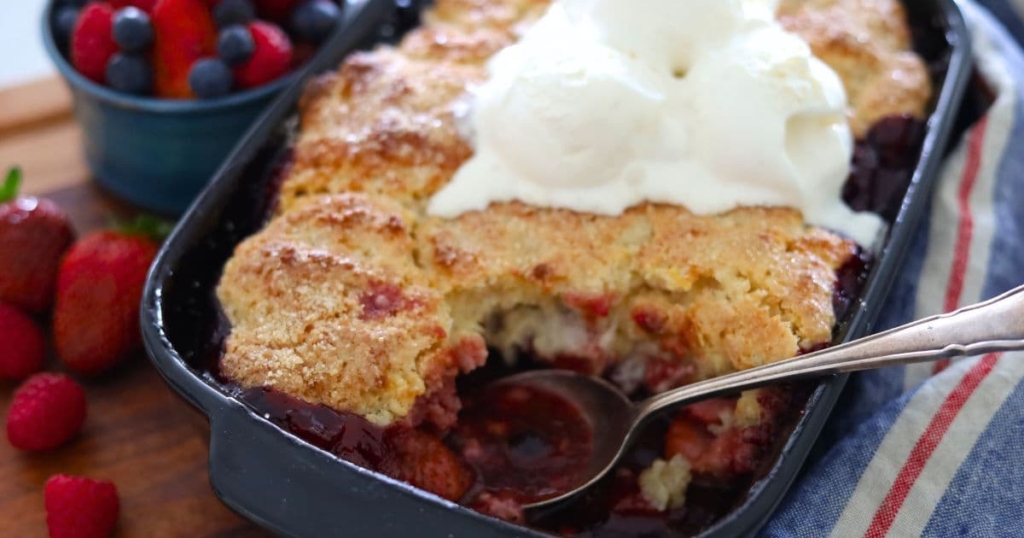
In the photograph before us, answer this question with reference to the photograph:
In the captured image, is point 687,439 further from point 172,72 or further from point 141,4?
point 141,4

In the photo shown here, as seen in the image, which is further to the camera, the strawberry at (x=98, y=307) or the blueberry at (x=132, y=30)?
the blueberry at (x=132, y=30)

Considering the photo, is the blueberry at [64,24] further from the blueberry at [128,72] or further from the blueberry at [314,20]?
the blueberry at [314,20]

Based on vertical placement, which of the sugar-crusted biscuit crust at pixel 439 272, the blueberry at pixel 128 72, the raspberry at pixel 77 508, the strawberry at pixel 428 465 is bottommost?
the raspberry at pixel 77 508

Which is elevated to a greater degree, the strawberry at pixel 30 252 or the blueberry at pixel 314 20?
the blueberry at pixel 314 20

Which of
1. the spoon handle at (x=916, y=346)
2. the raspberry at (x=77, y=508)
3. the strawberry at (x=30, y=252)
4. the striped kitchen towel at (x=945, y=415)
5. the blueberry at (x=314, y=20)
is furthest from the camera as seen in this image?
the blueberry at (x=314, y=20)

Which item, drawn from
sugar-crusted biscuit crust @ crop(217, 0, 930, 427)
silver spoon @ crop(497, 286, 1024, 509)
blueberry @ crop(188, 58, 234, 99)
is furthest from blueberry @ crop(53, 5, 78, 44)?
silver spoon @ crop(497, 286, 1024, 509)

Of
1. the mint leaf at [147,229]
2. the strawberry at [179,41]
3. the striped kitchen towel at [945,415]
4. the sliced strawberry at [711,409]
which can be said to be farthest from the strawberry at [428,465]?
the strawberry at [179,41]
